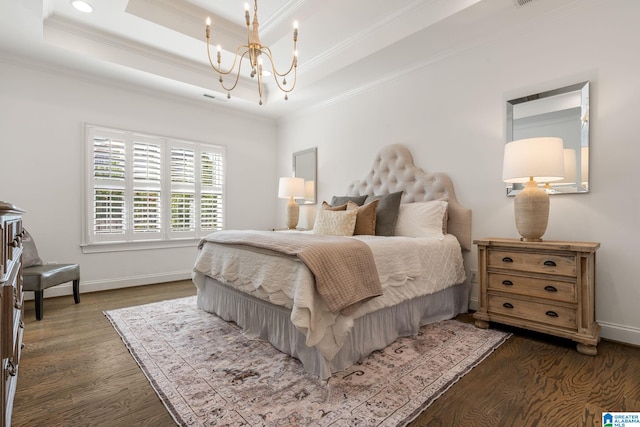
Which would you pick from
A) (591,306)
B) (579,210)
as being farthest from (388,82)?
(591,306)

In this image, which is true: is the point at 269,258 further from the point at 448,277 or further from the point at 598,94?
the point at 598,94

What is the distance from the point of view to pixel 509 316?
2514 millimetres

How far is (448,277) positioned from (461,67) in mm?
2181

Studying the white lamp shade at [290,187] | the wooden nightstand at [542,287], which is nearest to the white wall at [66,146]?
the white lamp shade at [290,187]

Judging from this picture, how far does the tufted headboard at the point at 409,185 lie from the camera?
126 inches

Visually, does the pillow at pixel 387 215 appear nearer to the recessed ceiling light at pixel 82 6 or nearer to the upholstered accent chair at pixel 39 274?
the upholstered accent chair at pixel 39 274

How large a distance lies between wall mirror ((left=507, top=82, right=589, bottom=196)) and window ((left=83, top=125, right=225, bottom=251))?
13.7 feet

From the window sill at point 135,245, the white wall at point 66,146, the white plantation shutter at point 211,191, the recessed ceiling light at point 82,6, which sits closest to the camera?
the recessed ceiling light at point 82,6

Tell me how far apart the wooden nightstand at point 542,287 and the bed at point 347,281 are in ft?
1.19

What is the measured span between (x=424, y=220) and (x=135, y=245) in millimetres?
3759

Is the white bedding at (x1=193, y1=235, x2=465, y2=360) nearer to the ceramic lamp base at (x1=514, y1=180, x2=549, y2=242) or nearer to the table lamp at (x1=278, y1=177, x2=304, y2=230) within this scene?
the ceramic lamp base at (x1=514, y1=180, x2=549, y2=242)

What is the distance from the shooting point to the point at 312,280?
183cm

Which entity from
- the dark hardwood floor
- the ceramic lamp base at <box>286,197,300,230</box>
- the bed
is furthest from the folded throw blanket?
the ceramic lamp base at <box>286,197,300,230</box>

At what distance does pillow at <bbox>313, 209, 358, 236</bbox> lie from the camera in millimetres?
3115
